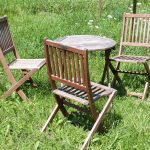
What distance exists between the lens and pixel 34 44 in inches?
319

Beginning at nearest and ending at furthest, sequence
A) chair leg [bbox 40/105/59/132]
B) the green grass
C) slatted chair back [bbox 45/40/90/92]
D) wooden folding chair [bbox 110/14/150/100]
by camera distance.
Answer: slatted chair back [bbox 45/40/90/92]
the green grass
chair leg [bbox 40/105/59/132]
wooden folding chair [bbox 110/14/150/100]

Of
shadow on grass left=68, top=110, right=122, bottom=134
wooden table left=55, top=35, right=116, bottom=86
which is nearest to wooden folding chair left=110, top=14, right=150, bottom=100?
wooden table left=55, top=35, right=116, bottom=86

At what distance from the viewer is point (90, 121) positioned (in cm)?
502

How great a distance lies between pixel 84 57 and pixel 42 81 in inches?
102

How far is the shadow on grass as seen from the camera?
487 centimetres

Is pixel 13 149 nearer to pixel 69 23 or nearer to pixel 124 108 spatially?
pixel 124 108

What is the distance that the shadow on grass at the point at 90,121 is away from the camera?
16.0ft

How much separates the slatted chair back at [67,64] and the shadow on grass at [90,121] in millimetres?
738

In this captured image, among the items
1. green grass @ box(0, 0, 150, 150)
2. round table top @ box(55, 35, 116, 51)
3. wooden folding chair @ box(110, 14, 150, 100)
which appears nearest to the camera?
green grass @ box(0, 0, 150, 150)

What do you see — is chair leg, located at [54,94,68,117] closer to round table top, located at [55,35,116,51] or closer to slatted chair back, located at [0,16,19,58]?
round table top, located at [55,35,116,51]

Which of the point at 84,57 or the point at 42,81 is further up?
the point at 84,57

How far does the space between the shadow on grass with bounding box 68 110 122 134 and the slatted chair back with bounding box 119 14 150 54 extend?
177cm


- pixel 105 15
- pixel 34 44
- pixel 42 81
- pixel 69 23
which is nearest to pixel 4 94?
pixel 42 81

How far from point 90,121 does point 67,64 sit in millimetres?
1056
